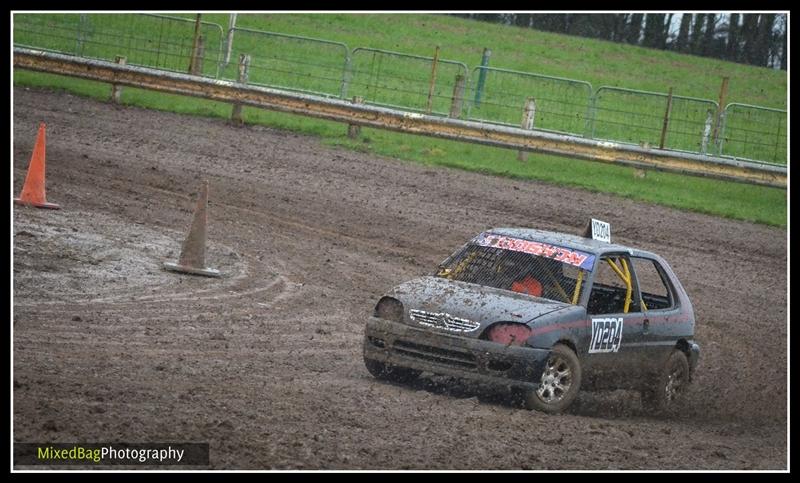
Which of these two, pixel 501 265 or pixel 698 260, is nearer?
pixel 501 265

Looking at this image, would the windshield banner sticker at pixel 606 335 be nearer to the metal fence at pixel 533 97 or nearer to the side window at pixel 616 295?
the side window at pixel 616 295

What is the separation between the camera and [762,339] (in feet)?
45.7

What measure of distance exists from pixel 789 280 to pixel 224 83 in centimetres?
1080

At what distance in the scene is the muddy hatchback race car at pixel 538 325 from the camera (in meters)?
9.19

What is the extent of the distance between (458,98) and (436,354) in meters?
14.5

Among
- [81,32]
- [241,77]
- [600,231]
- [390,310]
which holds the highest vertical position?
[81,32]

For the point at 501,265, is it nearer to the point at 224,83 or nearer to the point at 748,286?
the point at 748,286

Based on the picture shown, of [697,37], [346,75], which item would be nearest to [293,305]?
[346,75]

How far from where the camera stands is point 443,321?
9.33m

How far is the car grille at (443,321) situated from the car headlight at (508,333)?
0.12m

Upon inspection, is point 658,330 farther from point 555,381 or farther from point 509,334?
point 509,334

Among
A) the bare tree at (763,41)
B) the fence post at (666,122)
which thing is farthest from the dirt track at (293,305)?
the bare tree at (763,41)
